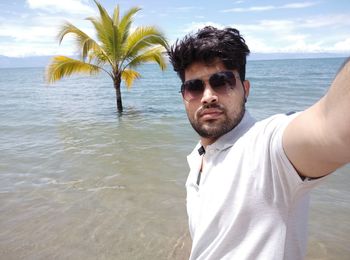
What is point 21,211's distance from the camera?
4590mm

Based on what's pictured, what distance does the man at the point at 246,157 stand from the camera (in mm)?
1034

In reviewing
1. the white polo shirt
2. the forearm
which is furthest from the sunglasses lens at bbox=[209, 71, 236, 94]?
the forearm

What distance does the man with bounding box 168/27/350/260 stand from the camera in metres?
1.03

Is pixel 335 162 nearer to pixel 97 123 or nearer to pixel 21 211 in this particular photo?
pixel 21 211

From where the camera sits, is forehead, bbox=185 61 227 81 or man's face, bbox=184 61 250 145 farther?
forehead, bbox=185 61 227 81

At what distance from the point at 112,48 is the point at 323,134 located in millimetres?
Answer: 14157

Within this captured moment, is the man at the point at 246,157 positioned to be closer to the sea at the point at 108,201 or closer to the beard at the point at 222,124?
the beard at the point at 222,124

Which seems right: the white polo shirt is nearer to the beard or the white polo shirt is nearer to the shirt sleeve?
the shirt sleeve

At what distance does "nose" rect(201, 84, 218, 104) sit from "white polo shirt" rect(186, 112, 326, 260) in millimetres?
387

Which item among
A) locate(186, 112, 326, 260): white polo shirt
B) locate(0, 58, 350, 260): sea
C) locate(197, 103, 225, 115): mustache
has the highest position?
locate(197, 103, 225, 115): mustache

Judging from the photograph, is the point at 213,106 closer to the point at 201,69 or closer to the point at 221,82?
the point at 221,82

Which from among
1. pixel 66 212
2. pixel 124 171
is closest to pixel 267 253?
pixel 66 212

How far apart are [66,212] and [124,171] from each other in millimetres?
1914

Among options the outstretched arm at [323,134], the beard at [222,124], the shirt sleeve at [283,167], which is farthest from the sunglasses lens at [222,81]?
the outstretched arm at [323,134]
